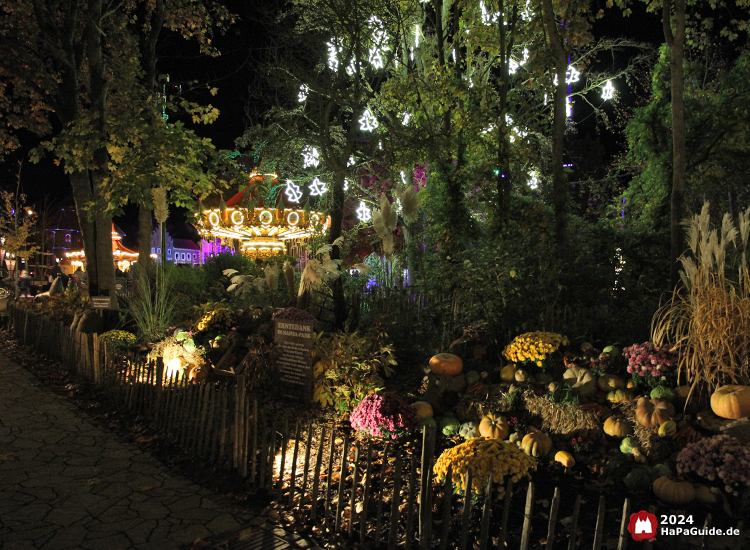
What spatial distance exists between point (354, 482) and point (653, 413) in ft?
8.12

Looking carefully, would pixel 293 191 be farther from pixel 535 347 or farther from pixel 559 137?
pixel 535 347

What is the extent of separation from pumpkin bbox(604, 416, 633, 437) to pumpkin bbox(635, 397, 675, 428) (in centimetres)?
11

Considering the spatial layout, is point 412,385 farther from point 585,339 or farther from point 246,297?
point 246,297

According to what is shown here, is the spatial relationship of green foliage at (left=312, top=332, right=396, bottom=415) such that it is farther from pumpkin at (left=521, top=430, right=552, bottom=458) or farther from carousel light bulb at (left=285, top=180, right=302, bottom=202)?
carousel light bulb at (left=285, top=180, right=302, bottom=202)

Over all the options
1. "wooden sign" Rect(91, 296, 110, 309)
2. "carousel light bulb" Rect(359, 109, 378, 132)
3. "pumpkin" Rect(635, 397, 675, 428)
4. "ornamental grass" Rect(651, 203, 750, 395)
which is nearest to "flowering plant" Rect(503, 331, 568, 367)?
"pumpkin" Rect(635, 397, 675, 428)

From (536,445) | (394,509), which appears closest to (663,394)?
(536,445)

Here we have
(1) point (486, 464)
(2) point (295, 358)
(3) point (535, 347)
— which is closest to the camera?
(1) point (486, 464)

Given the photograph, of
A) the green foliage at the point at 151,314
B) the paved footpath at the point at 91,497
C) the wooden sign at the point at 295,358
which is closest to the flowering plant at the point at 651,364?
the wooden sign at the point at 295,358

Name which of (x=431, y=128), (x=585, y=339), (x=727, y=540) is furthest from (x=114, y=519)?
(x=431, y=128)

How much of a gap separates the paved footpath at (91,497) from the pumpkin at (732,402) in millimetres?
3616

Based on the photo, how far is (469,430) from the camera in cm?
473

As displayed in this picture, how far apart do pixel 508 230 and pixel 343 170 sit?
302 centimetres

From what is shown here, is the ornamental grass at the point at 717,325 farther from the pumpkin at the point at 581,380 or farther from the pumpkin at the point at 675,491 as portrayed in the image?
the pumpkin at the point at 675,491

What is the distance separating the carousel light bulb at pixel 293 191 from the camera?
15.9 m
